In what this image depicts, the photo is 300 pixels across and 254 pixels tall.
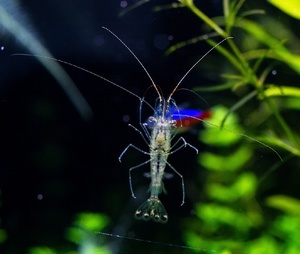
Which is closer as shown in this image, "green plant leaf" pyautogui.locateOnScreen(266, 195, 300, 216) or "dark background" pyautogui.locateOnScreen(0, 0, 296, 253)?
"dark background" pyautogui.locateOnScreen(0, 0, 296, 253)

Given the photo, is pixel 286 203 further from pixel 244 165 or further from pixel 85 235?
pixel 85 235

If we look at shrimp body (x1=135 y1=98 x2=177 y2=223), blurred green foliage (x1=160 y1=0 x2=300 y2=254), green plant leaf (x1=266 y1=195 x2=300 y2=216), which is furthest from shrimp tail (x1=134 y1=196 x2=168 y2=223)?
green plant leaf (x1=266 y1=195 x2=300 y2=216)

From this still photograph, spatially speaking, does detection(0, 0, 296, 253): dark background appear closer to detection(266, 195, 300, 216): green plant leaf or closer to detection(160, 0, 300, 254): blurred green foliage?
detection(160, 0, 300, 254): blurred green foliage

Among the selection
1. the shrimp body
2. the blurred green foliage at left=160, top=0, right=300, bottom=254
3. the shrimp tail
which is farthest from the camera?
the shrimp tail

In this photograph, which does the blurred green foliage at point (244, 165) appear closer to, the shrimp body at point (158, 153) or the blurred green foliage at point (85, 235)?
the shrimp body at point (158, 153)

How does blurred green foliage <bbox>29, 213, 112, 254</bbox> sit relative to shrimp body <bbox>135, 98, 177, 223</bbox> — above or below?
below

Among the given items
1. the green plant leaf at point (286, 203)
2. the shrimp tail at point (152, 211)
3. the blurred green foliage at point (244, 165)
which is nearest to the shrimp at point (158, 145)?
the shrimp tail at point (152, 211)

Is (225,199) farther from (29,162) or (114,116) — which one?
(29,162)

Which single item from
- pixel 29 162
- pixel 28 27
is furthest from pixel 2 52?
pixel 29 162
